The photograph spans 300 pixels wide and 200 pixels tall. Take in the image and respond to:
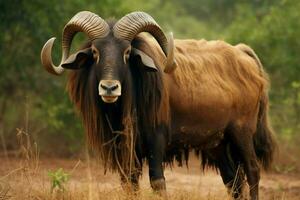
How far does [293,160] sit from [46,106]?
548 cm

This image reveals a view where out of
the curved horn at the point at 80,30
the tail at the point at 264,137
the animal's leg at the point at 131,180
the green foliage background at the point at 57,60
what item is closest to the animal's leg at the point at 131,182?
the animal's leg at the point at 131,180

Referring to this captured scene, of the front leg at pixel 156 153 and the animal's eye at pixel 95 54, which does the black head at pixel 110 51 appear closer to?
the animal's eye at pixel 95 54

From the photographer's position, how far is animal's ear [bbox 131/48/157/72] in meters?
10.2

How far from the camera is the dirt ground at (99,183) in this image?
9.54 metres

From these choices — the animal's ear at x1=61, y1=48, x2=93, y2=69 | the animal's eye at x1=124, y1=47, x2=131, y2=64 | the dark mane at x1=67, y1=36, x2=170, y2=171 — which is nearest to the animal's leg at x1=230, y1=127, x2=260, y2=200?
the dark mane at x1=67, y1=36, x2=170, y2=171

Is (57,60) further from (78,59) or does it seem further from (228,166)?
(78,59)

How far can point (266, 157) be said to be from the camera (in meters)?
12.6

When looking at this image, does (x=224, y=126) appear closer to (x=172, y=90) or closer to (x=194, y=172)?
(x=172, y=90)

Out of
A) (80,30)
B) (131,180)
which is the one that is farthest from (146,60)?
(131,180)

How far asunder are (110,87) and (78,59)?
3.01ft

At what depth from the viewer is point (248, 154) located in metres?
12.1

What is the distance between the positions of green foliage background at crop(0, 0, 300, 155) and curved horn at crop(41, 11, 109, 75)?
5.95m

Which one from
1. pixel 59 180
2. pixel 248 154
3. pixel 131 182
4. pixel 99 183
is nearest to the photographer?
pixel 59 180

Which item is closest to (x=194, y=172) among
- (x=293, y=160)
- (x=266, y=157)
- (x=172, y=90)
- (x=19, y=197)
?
(x=293, y=160)
